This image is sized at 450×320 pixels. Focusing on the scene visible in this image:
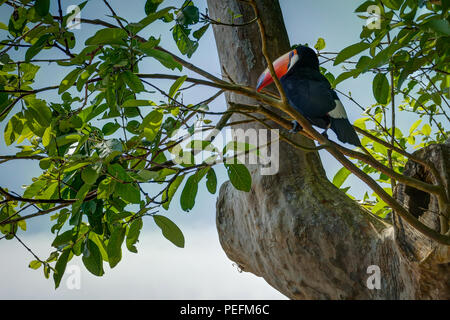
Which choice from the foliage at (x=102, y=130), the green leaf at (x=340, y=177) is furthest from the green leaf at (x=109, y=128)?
the green leaf at (x=340, y=177)

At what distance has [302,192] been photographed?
174cm

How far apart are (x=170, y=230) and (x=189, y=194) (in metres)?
0.11

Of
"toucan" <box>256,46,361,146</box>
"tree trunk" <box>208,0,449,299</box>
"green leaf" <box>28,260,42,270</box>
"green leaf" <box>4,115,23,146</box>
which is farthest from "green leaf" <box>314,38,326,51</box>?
"green leaf" <box>28,260,42,270</box>

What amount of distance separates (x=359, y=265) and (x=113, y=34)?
113 cm

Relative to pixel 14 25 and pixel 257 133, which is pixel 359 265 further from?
pixel 14 25

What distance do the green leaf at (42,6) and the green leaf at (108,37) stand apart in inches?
5.8

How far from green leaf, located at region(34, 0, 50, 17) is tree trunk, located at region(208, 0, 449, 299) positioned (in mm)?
940

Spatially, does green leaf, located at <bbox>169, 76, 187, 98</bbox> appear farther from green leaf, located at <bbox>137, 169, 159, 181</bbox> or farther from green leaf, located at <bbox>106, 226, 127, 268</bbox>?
green leaf, located at <bbox>106, 226, 127, 268</bbox>

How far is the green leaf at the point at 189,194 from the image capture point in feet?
4.17

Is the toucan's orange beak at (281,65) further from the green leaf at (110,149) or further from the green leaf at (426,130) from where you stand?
the green leaf at (426,130)

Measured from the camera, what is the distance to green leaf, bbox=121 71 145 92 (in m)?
1.15
